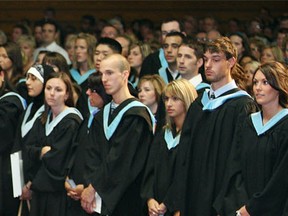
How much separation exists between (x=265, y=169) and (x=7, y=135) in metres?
3.69

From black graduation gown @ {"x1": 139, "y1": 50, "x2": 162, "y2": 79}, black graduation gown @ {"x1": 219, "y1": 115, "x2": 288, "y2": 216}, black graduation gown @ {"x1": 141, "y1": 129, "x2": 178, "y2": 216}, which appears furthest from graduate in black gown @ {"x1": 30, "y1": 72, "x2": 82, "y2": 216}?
black graduation gown @ {"x1": 219, "y1": 115, "x2": 288, "y2": 216}

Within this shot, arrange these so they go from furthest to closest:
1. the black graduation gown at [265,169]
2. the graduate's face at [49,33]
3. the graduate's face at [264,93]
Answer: the graduate's face at [49,33] → the graduate's face at [264,93] → the black graduation gown at [265,169]

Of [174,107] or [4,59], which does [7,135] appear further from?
[174,107]

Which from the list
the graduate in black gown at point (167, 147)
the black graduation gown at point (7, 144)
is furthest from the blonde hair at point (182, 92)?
the black graduation gown at point (7, 144)

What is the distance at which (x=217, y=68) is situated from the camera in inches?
309

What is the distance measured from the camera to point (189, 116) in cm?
812

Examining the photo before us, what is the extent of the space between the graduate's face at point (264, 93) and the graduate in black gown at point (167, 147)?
1.16 meters

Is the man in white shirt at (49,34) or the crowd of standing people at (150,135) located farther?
the man in white shirt at (49,34)

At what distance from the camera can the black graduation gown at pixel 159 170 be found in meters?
8.35

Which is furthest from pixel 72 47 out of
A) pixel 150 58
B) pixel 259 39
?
pixel 259 39

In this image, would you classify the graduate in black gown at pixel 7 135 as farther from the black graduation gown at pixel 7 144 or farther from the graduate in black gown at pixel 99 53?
the graduate in black gown at pixel 99 53

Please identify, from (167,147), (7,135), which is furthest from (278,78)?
(7,135)

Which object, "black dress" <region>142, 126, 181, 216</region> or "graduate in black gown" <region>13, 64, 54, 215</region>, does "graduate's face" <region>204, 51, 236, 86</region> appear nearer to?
"black dress" <region>142, 126, 181, 216</region>

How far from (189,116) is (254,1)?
11803 millimetres
